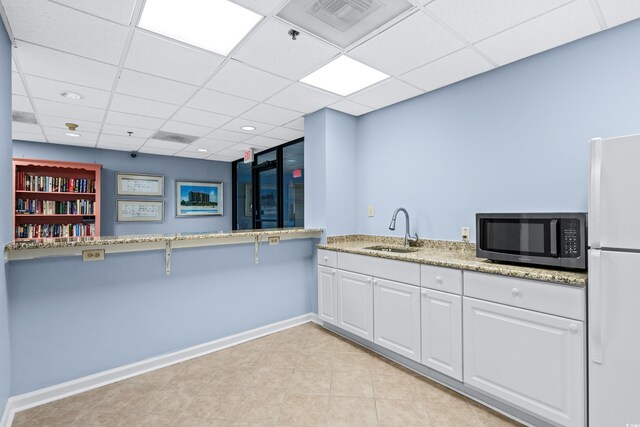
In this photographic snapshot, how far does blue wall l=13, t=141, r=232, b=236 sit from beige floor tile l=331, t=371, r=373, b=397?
4.83 meters

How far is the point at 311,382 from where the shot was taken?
2305 millimetres

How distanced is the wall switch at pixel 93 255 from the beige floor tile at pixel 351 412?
6.35 feet

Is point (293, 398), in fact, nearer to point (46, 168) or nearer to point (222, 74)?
point (222, 74)

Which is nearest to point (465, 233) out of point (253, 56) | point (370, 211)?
point (370, 211)

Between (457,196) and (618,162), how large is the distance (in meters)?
1.34

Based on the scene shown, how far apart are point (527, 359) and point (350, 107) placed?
2.72 meters

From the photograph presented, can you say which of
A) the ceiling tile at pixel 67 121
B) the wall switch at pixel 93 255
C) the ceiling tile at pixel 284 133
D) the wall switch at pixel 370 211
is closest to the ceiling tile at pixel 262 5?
the wall switch at pixel 93 255

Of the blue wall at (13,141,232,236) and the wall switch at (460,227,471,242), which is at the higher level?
the blue wall at (13,141,232,236)

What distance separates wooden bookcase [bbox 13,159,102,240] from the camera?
4.54m

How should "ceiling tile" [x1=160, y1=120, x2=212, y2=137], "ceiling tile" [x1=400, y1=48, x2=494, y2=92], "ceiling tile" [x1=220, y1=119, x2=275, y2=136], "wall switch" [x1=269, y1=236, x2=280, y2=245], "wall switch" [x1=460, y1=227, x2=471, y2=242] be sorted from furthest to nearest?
1. "ceiling tile" [x1=160, y1=120, x2=212, y2=137]
2. "ceiling tile" [x1=220, y1=119, x2=275, y2=136]
3. "wall switch" [x1=269, y1=236, x2=280, y2=245]
4. "wall switch" [x1=460, y1=227, x2=471, y2=242]
5. "ceiling tile" [x1=400, y1=48, x2=494, y2=92]

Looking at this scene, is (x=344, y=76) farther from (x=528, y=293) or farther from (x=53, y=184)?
(x=53, y=184)

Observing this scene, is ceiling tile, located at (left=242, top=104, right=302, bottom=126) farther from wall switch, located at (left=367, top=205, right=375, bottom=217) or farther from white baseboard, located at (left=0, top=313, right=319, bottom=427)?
white baseboard, located at (left=0, top=313, right=319, bottom=427)

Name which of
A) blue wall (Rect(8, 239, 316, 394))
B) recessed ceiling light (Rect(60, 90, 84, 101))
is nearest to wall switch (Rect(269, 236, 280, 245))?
blue wall (Rect(8, 239, 316, 394))

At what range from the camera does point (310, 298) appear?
3635 mm
